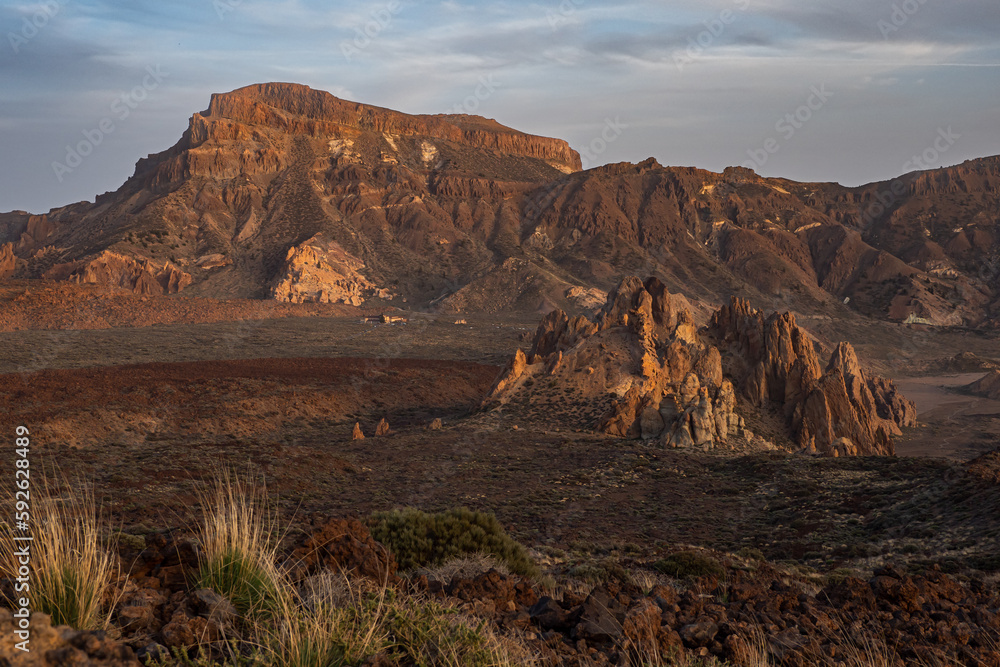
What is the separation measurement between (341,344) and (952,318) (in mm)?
95831

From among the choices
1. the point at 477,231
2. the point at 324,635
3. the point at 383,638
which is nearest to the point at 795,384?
the point at 383,638

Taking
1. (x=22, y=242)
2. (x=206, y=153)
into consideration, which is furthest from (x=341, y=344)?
(x=22, y=242)

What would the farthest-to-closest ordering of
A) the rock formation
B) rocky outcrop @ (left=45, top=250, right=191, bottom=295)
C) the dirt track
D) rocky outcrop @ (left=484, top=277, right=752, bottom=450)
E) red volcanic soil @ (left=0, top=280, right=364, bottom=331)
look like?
rocky outcrop @ (left=45, top=250, right=191, bottom=295) → red volcanic soil @ (left=0, top=280, right=364, bottom=331) → the dirt track → the rock formation → rocky outcrop @ (left=484, top=277, right=752, bottom=450)

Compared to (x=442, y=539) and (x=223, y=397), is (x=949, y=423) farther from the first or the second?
(x=442, y=539)

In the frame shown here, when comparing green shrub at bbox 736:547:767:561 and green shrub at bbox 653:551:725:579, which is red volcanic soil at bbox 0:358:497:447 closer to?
green shrub at bbox 653:551:725:579

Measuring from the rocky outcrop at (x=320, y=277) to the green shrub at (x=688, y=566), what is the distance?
8584 cm

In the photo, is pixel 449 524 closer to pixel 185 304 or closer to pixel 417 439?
pixel 417 439

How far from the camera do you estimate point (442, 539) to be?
35.1 ft

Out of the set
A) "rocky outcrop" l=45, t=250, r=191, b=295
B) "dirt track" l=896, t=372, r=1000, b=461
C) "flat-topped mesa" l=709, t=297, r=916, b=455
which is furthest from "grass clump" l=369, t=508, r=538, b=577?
"rocky outcrop" l=45, t=250, r=191, b=295

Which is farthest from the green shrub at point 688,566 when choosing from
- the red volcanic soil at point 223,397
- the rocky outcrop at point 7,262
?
the rocky outcrop at point 7,262

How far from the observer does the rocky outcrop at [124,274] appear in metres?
89.1

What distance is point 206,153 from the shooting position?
4710 inches

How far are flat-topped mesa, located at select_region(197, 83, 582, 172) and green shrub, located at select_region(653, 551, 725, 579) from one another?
133 meters

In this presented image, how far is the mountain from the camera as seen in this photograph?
99.4m
